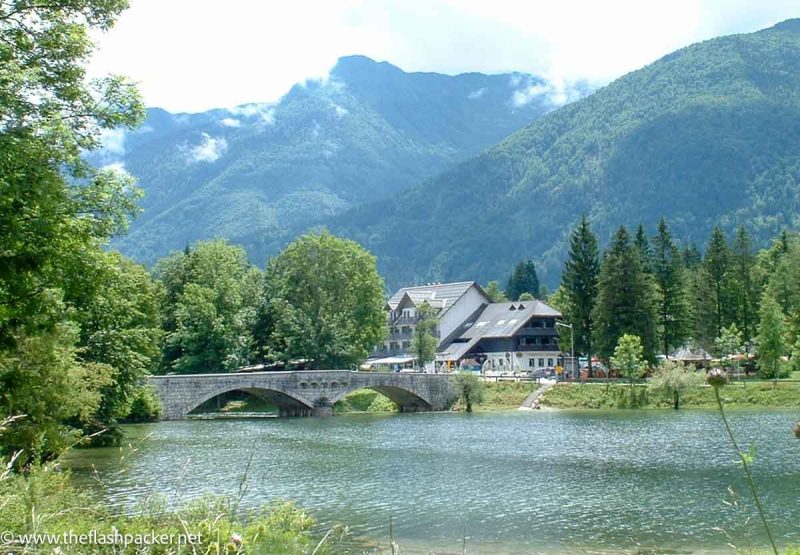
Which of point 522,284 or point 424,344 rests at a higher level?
point 522,284

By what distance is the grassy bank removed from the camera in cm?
6722

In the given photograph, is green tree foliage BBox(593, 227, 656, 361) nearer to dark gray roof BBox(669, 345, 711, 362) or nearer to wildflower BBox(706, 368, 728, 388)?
dark gray roof BBox(669, 345, 711, 362)

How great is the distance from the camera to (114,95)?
18734 mm

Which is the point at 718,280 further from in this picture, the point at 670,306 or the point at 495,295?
the point at 495,295

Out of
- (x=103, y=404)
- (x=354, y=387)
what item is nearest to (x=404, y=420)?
(x=354, y=387)

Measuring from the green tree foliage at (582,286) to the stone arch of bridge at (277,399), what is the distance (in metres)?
28.9

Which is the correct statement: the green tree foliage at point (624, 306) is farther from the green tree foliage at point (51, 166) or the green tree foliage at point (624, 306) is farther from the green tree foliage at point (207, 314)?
the green tree foliage at point (51, 166)

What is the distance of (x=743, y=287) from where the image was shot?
94500mm

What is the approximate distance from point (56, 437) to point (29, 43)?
1056 cm

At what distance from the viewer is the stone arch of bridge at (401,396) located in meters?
75.4

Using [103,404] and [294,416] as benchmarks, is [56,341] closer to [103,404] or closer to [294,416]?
[103,404]

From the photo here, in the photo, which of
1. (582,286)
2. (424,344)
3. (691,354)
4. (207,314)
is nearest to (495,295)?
(691,354)

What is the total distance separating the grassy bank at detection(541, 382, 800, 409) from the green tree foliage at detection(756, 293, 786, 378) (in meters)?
5.48

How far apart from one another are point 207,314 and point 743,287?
55.6 meters
